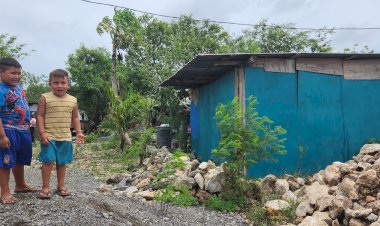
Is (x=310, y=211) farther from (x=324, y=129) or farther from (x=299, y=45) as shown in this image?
(x=299, y=45)

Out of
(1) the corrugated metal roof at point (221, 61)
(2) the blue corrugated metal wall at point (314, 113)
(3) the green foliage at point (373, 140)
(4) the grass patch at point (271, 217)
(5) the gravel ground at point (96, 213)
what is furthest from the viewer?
(3) the green foliage at point (373, 140)

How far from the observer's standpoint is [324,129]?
8.12m

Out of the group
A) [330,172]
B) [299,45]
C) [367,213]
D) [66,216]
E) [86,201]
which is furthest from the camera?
[299,45]

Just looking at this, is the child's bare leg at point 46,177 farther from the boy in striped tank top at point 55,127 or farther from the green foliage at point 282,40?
the green foliage at point 282,40

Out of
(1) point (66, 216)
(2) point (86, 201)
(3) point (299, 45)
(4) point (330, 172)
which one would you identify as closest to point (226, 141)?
(4) point (330, 172)

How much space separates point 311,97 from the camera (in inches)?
318

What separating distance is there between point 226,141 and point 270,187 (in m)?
1.36

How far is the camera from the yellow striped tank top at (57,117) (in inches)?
158

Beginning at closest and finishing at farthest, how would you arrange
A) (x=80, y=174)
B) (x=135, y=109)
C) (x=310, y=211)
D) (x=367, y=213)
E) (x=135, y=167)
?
(x=367, y=213), (x=310, y=211), (x=80, y=174), (x=135, y=167), (x=135, y=109)

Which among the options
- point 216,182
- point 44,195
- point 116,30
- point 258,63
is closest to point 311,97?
point 258,63

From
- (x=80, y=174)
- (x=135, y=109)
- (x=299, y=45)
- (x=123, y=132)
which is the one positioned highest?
(x=299, y=45)

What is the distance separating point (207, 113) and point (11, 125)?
24.6 feet

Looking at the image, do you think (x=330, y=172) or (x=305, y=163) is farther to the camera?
(x=305, y=163)

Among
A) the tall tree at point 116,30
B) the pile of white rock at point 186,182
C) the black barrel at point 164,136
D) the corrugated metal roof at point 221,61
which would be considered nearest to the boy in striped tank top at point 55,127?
the pile of white rock at point 186,182
